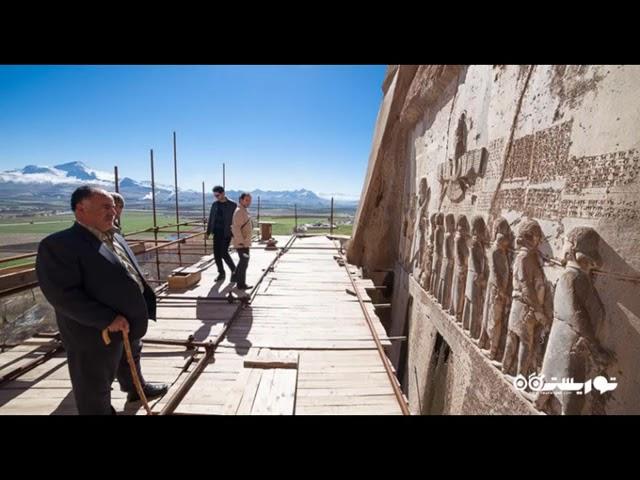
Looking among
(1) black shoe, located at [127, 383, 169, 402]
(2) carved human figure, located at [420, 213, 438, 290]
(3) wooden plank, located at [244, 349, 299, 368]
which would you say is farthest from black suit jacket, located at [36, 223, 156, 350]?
A: (2) carved human figure, located at [420, 213, 438, 290]

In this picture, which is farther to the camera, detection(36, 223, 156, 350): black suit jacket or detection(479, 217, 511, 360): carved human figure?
detection(479, 217, 511, 360): carved human figure

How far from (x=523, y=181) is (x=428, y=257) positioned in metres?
3.58

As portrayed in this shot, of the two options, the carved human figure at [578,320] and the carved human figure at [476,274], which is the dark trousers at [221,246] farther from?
the carved human figure at [578,320]

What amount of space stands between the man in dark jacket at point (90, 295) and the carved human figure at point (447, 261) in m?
5.37

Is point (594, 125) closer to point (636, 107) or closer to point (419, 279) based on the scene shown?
point (636, 107)

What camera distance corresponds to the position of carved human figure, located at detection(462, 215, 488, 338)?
454 cm

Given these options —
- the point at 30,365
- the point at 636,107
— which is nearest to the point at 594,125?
the point at 636,107

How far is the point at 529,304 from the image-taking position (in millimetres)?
3305

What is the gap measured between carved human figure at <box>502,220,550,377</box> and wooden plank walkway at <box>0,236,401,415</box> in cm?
167

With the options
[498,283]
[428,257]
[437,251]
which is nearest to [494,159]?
[498,283]

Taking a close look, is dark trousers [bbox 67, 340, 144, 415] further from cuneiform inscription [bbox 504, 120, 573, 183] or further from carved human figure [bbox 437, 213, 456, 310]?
carved human figure [bbox 437, 213, 456, 310]

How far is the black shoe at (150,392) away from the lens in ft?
10.0
